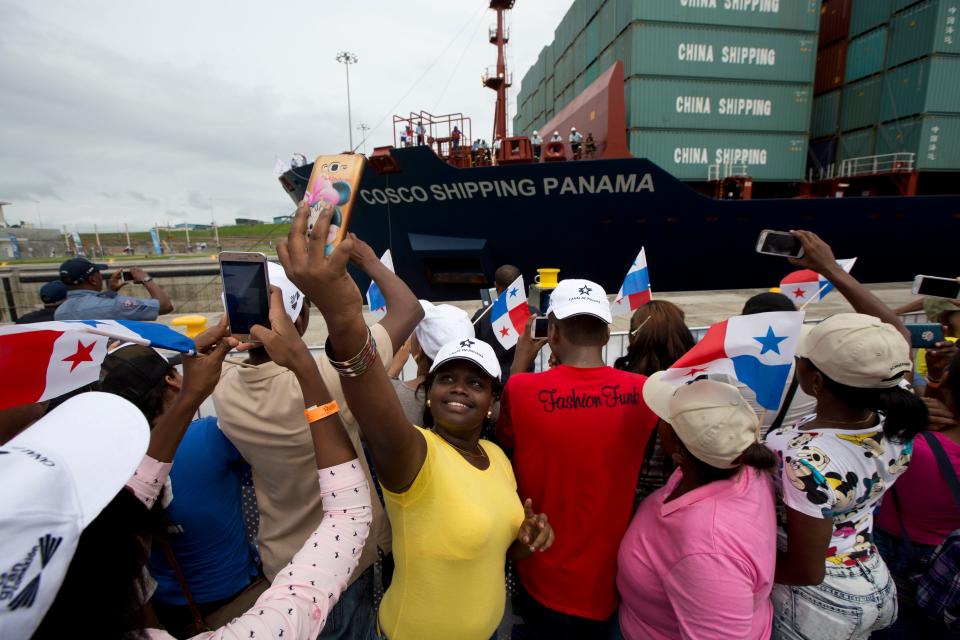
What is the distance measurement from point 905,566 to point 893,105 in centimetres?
1868

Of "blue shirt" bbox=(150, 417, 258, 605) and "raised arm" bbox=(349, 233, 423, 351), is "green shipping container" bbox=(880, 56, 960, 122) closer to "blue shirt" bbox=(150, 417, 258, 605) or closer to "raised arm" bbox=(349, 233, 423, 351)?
"raised arm" bbox=(349, 233, 423, 351)

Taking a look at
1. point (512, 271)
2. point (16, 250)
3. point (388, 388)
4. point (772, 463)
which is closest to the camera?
point (388, 388)

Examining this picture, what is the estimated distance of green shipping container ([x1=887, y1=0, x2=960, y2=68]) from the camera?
13.0m

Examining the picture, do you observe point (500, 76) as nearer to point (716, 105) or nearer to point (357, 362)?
point (716, 105)

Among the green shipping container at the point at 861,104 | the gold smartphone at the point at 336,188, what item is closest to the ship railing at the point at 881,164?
the green shipping container at the point at 861,104

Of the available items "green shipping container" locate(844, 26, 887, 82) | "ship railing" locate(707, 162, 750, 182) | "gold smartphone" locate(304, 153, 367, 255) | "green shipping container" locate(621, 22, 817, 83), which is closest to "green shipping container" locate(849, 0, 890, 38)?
"green shipping container" locate(844, 26, 887, 82)

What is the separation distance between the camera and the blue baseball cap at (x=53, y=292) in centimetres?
420

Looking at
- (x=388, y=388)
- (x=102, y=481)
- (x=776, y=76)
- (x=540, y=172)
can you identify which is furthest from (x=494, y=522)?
(x=776, y=76)

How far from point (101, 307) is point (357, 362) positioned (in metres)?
4.08

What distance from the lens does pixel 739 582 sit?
3.77 feet

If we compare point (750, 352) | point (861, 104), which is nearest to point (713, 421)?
point (750, 352)

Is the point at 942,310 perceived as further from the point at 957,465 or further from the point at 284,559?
the point at 284,559

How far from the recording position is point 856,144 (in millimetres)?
15656

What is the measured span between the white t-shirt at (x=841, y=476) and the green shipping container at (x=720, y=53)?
15791 mm
